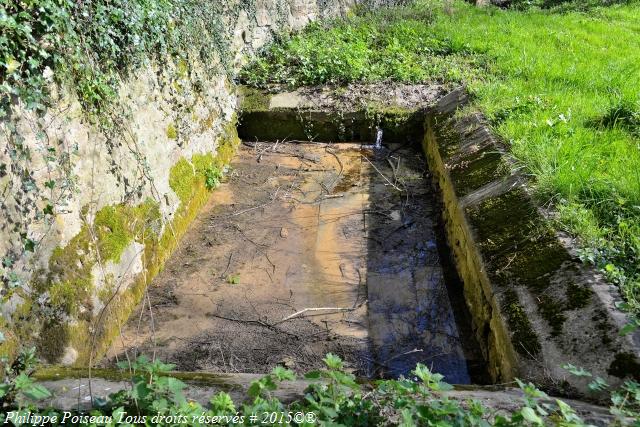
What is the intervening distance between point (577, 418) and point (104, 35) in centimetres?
331

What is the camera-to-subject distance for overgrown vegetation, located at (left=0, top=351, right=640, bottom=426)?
6.35ft

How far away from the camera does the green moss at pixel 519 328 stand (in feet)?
8.42

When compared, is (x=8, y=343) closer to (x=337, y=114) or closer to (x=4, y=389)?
(x=4, y=389)

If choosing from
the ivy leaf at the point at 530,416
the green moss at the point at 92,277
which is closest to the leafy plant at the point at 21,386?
the green moss at the point at 92,277

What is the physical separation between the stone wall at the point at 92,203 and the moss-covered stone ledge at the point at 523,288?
7.12 ft

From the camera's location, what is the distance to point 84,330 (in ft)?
10.4

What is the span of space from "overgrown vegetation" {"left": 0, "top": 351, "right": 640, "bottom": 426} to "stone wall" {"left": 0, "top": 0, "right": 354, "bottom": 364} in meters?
0.76

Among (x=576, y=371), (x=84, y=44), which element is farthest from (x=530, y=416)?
(x=84, y=44)

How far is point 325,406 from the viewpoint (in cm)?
205

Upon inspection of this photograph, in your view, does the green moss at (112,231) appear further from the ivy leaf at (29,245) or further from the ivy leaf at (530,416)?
the ivy leaf at (530,416)

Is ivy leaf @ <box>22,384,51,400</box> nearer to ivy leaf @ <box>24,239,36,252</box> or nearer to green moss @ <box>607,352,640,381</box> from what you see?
ivy leaf @ <box>24,239,36,252</box>

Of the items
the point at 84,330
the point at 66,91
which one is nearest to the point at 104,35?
the point at 66,91

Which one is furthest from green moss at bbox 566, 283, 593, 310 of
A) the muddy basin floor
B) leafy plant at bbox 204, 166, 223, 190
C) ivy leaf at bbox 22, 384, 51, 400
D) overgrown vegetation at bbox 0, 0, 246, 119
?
leafy plant at bbox 204, 166, 223, 190

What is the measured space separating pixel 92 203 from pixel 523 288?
2.57m
